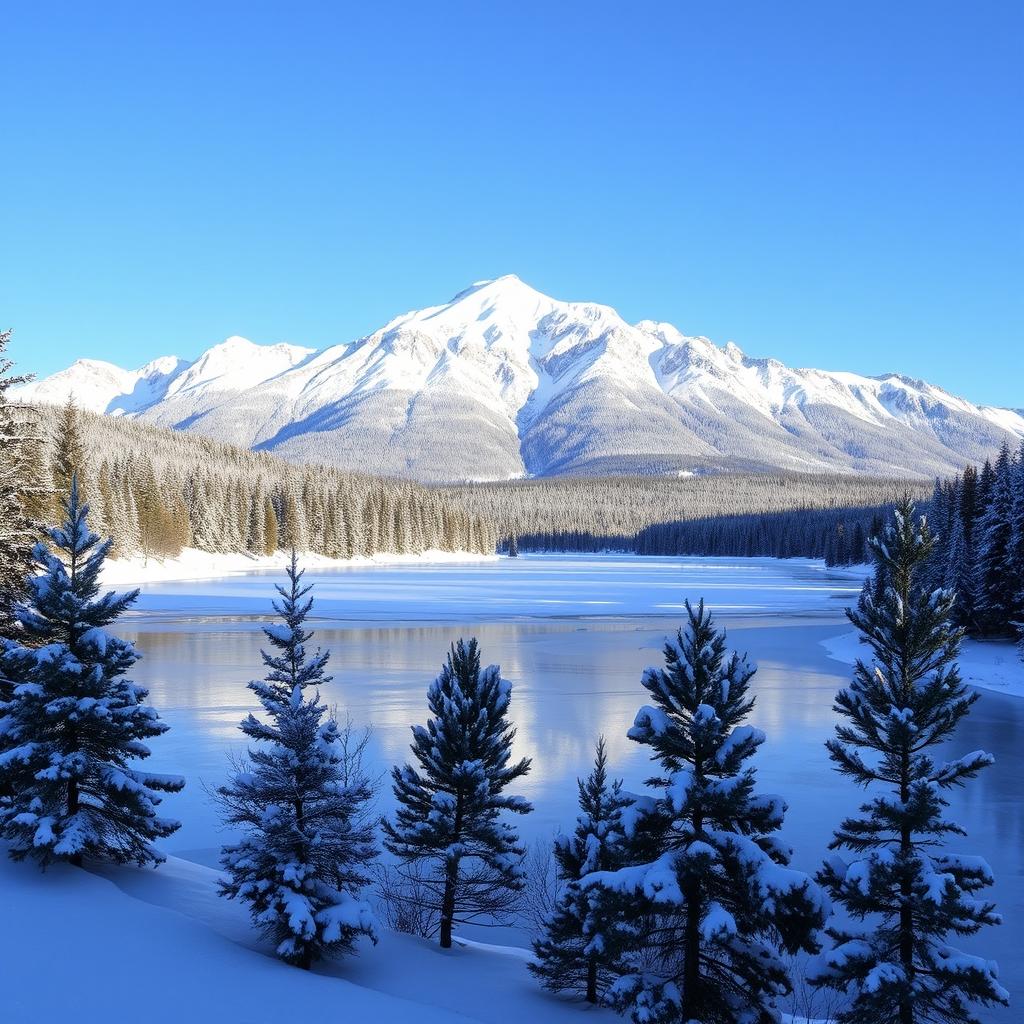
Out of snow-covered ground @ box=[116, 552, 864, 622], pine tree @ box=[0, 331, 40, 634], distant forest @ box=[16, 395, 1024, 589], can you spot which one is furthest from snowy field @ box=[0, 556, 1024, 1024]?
distant forest @ box=[16, 395, 1024, 589]

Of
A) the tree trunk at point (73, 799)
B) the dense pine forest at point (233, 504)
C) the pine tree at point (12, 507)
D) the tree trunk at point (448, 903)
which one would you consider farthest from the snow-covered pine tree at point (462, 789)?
the dense pine forest at point (233, 504)

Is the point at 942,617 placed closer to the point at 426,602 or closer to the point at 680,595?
the point at 426,602

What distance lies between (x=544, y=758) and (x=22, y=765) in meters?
13.9

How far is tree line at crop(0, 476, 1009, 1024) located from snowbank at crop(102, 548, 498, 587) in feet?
196

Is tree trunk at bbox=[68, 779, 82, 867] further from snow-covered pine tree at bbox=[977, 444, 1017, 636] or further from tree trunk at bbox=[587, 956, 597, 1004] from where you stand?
snow-covered pine tree at bbox=[977, 444, 1017, 636]

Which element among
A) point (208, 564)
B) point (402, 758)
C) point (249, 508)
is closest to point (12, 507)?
point (402, 758)

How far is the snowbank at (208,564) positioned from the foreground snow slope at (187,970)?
61.2 m

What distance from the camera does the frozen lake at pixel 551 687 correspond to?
64.1 ft

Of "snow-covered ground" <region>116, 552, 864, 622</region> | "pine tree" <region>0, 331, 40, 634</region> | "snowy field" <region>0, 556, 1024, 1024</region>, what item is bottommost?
"snow-covered ground" <region>116, 552, 864, 622</region>

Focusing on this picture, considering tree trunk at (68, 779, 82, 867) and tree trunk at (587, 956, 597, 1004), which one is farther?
tree trunk at (68, 779, 82, 867)

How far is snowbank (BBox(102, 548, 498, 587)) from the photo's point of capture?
93.1 meters

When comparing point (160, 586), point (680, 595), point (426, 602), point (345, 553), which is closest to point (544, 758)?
point (426, 602)

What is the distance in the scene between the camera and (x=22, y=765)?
1266cm

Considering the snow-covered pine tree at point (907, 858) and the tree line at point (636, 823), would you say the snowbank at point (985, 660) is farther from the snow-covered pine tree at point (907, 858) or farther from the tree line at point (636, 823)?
the tree line at point (636, 823)
